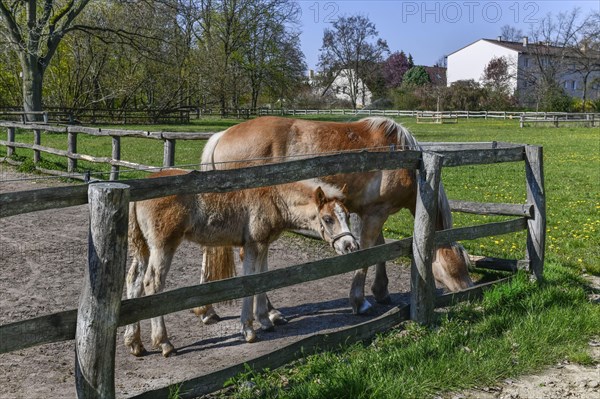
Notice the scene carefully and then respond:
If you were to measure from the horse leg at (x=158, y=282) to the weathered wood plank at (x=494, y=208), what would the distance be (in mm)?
3841

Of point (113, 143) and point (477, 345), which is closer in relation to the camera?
point (477, 345)

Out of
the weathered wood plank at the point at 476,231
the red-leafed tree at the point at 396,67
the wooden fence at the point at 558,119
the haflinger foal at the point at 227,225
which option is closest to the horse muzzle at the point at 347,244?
the haflinger foal at the point at 227,225

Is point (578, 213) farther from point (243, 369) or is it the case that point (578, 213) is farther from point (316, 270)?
point (243, 369)

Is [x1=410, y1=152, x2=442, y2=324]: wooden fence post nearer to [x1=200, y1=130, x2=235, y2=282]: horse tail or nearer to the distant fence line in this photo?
[x1=200, y1=130, x2=235, y2=282]: horse tail

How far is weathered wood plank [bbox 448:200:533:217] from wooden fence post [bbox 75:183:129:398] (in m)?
4.78

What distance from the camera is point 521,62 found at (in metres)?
77.8

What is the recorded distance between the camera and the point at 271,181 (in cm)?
452

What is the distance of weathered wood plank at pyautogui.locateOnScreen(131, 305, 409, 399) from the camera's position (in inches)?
151

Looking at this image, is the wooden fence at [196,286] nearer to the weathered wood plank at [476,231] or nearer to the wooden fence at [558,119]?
the weathered wood plank at [476,231]

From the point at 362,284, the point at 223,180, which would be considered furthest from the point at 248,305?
the point at 223,180

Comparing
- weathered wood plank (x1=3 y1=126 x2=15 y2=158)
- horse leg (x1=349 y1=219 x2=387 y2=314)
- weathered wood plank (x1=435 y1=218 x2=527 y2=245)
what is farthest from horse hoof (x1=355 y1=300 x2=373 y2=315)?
weathered wood plank (x1=3 y1=126 x2=15 y2=158)

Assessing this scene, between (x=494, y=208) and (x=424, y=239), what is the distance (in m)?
2.51

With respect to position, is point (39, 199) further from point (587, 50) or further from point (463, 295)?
point (587, 50)

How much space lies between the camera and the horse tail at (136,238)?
5.21 metres
